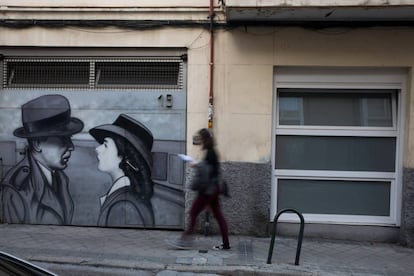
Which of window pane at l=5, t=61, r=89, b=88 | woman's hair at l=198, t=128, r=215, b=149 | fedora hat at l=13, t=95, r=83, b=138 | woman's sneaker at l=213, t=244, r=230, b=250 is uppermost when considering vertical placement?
window pane at l=5, t=61, r=89, b=88

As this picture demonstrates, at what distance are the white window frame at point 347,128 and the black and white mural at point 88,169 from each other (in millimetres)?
1864

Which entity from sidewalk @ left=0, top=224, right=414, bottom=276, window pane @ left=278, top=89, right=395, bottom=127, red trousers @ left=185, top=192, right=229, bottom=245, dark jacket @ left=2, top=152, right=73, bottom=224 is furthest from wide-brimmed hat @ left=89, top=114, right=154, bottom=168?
window pane @ left=278, top=89, right=395, bottom=127

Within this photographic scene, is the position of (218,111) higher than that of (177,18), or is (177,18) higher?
(177,18)

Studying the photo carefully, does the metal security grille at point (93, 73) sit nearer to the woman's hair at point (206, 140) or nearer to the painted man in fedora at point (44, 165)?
the painted man in fedora at point (44, 165)

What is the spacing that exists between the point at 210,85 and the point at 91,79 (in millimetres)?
2166

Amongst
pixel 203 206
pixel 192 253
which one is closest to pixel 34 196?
pixel 192 253

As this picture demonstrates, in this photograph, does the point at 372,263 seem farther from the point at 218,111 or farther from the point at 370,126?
the point at 218,111

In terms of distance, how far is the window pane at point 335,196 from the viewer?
827 cm

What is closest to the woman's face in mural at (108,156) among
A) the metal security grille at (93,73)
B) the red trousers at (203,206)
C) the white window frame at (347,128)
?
the metal security grille at (93,73)

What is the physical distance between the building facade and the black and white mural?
39mm

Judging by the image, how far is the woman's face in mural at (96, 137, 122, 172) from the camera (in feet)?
27.4

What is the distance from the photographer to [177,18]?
26.3 feet

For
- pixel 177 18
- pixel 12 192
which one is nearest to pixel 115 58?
pixel 177 18

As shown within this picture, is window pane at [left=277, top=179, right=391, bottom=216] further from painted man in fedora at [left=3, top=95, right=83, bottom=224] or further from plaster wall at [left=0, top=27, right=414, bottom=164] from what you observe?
painted man in fedora at [left=3, top=95, right=83, bottom=224]
